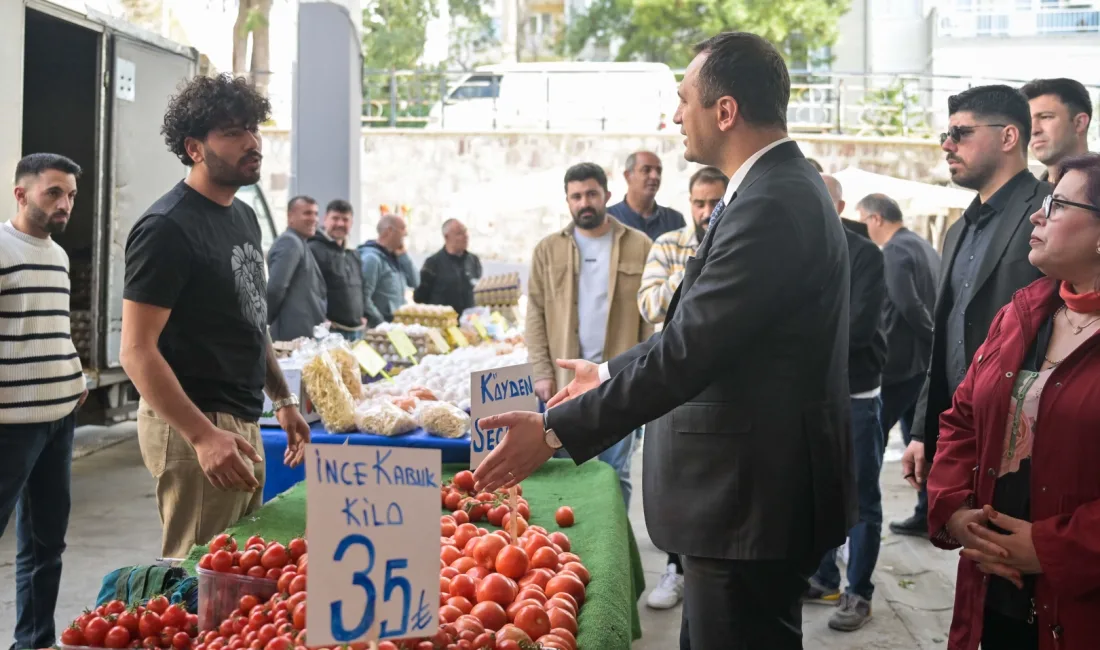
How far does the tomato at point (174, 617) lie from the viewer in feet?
7.48

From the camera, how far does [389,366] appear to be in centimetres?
610

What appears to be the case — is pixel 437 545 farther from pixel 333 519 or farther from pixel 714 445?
pixel 714 445

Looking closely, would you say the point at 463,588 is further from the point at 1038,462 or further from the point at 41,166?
the point at 41,166

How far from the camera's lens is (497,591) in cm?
250

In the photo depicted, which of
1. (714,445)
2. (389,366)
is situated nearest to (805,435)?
(714,445)

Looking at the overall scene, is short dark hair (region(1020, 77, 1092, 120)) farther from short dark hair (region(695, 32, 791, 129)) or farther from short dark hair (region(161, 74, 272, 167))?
short dark hair (region(161, 74, 272, 167))

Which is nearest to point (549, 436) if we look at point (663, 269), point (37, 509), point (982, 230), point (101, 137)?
point (982, 230)

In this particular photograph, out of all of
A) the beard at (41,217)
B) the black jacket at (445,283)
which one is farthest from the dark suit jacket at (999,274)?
the black jacket at (445,283)

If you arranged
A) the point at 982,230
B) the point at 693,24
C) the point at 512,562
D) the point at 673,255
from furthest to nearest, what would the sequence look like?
1. the point at 693,24
2. the point at 673,255
3. the point at 982,230
4. the point at 512,562

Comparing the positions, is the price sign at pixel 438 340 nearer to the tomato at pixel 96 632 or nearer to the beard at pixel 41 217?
the beard at pixel 41 217

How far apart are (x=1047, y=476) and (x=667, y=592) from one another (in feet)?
9.12

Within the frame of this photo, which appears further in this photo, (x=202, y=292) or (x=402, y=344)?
(x=402, y=344)

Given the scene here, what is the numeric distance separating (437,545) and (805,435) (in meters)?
0.83

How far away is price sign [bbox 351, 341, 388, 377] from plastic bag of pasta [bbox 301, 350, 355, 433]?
3.05 feet
